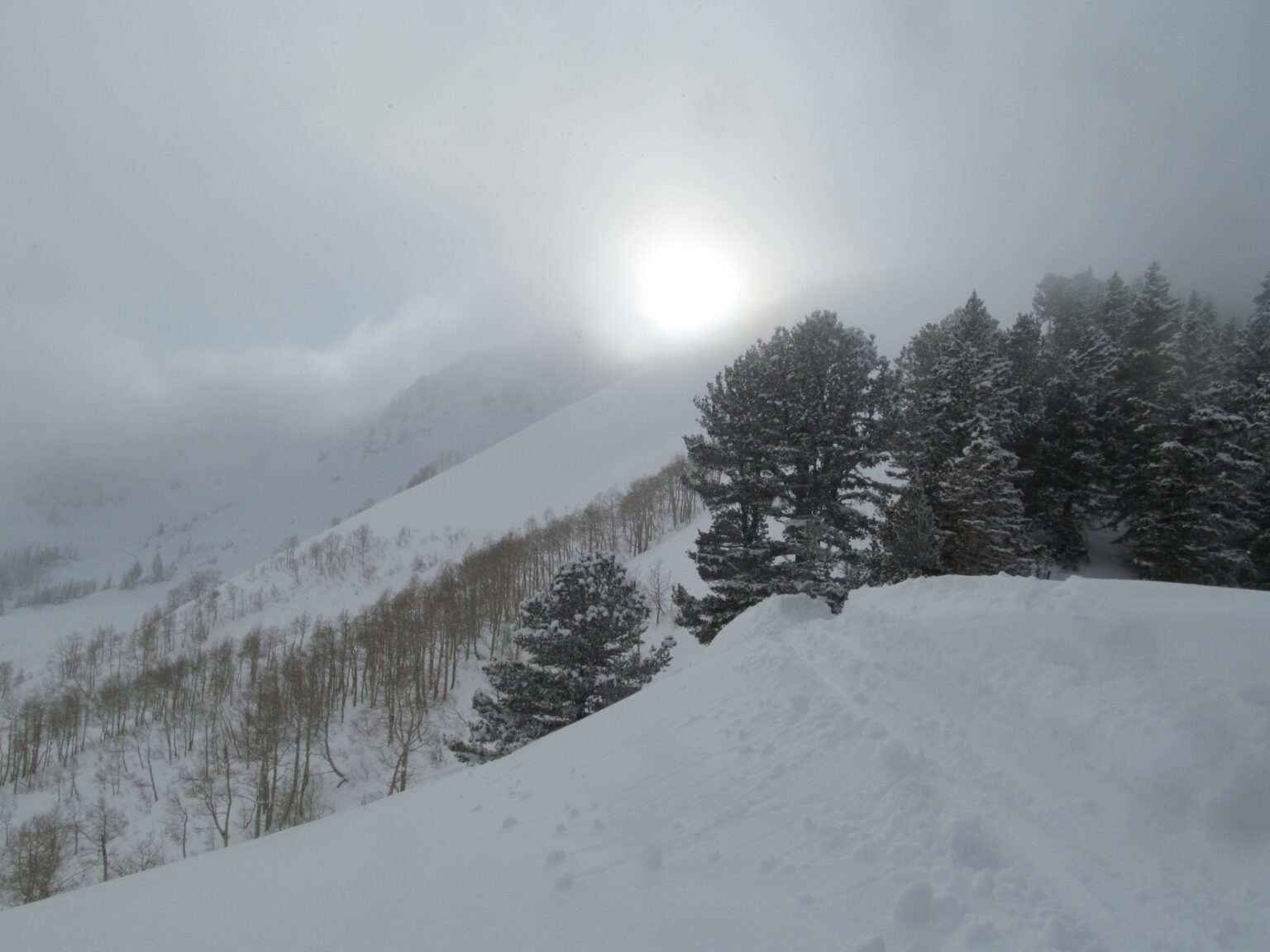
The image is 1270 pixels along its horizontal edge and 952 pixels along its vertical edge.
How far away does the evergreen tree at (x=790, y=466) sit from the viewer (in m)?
15.1

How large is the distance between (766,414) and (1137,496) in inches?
714

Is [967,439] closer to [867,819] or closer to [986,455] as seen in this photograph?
[986,455]

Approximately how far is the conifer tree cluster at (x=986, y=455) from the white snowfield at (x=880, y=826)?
7996 mm

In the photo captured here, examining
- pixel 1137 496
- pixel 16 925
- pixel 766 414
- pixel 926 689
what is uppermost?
pixel 766 414

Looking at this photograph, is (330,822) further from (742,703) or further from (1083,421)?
(1083,421)

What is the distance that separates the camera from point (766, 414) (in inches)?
630

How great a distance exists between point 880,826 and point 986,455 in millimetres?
17975

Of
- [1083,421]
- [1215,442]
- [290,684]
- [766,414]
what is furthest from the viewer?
[290,684]

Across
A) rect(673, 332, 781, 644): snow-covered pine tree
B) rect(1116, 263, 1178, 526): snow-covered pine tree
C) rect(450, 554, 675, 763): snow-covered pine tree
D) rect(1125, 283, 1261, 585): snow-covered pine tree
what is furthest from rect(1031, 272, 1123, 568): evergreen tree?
rect(450, 554, 675, 763): snow-covered pine tree

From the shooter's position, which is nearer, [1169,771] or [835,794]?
[1169,771]

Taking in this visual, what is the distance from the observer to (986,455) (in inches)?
730

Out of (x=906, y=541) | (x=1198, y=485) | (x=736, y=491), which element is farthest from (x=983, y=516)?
(x=736, y=491)

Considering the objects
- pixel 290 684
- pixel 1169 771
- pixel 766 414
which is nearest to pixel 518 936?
pixel 1169 771

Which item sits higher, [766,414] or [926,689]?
[766,414]
